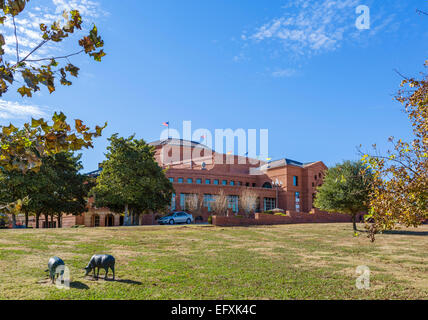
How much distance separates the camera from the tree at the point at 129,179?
35.9 metres

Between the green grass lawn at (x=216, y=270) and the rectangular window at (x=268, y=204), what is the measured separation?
41369mm

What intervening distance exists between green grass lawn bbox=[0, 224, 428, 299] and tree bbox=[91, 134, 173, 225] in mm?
15683

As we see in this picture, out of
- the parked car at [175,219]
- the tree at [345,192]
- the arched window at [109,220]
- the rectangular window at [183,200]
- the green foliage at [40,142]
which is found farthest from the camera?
the rectangular window at [183,200]

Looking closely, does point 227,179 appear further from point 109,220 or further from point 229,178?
point 109,220

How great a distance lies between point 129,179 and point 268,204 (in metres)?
33.8

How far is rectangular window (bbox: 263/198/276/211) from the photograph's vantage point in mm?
62566

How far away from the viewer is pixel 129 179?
120 ft

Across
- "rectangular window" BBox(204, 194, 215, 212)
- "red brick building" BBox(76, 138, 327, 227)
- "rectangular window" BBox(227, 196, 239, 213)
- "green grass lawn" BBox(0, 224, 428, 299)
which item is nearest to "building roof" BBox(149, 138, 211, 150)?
"red brick building" BBox(76, 138, 327, 227)

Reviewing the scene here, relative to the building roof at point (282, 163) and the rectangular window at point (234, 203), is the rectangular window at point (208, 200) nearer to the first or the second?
the rectangular window at point (234, 203)

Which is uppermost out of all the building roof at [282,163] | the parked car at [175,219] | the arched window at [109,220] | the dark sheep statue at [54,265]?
the building roof at [282,163]

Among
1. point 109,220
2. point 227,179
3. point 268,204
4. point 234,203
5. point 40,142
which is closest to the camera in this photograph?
point 40,142

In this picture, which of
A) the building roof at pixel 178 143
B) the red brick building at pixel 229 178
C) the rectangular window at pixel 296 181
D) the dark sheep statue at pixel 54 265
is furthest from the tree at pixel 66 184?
the rectangular window at pixel 296 181

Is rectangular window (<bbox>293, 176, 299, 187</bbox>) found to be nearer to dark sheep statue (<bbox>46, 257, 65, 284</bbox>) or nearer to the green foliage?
dark sheep statue (<bbox>46, 257, 65, 284</bbox>)

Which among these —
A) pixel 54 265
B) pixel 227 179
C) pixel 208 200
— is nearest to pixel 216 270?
pixel 54 265
